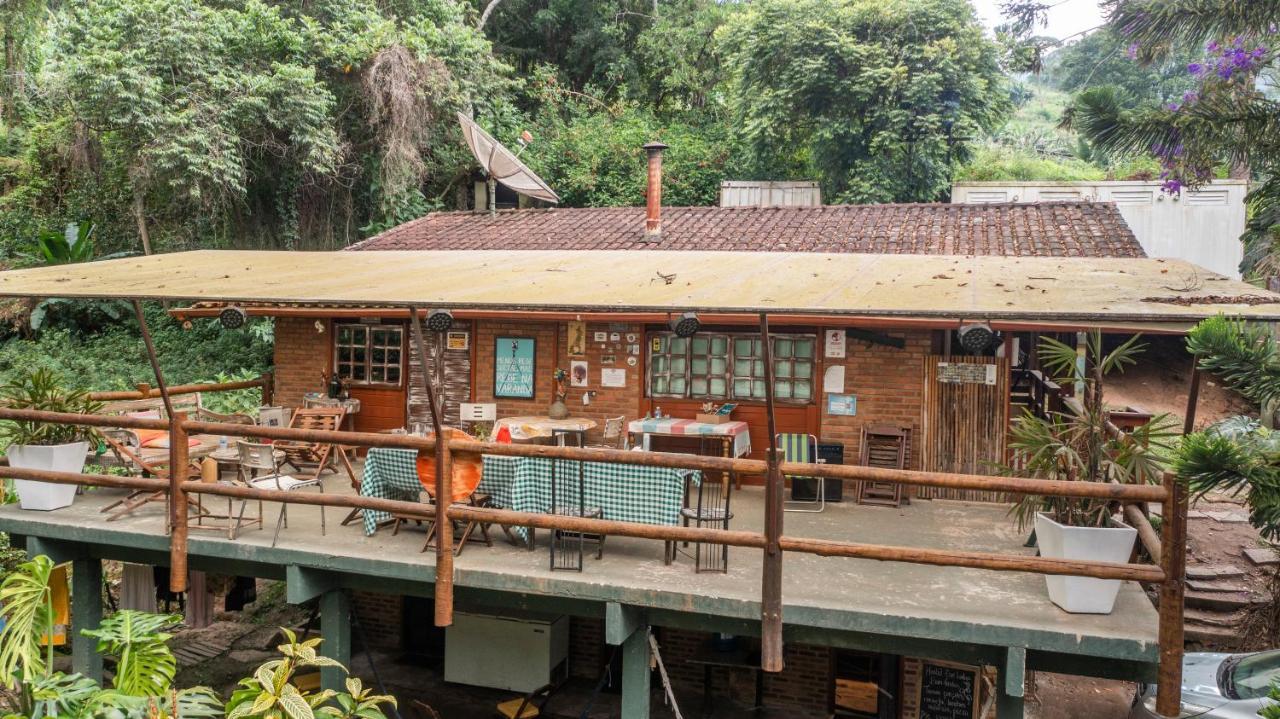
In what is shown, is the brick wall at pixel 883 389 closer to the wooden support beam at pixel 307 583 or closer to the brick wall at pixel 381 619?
the wooden support beam at pixel 307 583

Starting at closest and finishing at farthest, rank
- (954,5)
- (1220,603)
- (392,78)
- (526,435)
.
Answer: (526,435)
(1220,603)
(392,78)
(954,5)

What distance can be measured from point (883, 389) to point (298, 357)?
715cm

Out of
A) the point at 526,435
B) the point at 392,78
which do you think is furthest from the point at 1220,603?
the point at 392,78

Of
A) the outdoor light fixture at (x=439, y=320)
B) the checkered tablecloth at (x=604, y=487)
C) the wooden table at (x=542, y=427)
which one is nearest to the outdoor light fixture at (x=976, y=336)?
the checkered tablecloth at (x=604, y=487)

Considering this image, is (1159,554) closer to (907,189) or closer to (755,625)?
(755,625)

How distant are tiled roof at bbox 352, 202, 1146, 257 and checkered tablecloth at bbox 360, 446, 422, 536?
5.14 m

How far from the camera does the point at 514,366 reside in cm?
1016

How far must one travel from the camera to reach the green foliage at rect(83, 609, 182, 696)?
5887 millimetres

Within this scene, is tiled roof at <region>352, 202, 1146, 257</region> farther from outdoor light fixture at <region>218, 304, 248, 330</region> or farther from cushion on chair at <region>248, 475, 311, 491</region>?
cushion on chair at <region>248, 475, 311, 491</region>

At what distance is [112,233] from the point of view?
61.8 feet

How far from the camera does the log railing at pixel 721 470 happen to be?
189 inches

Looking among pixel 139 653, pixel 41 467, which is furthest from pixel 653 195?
pixel 139 653

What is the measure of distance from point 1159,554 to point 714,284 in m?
3.11

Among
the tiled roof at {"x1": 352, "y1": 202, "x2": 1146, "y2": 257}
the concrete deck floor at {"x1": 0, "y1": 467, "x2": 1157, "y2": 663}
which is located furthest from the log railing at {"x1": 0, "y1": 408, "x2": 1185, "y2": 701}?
the tiled roof at {"x1": 352, "y1": 202, "x2": 1146, "y2": 257}
